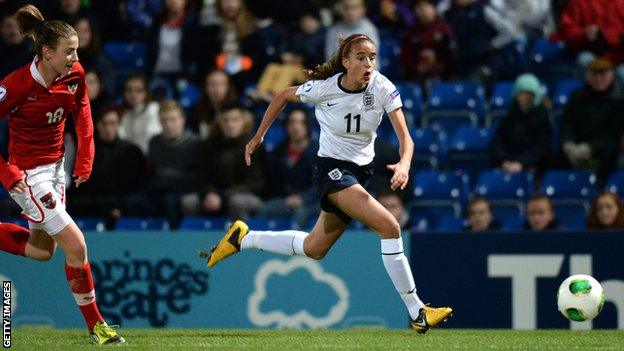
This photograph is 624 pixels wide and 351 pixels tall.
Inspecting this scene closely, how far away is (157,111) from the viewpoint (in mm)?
13742

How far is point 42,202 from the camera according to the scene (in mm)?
8273

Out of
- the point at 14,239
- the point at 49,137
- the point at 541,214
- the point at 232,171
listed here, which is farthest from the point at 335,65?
the point at 232,171

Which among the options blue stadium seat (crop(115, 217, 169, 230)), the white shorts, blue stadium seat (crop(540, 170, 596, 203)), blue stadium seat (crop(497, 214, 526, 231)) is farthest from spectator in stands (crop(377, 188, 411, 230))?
the white shorts

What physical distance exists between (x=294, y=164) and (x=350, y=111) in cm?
403

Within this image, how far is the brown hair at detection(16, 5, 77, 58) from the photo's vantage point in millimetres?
8180

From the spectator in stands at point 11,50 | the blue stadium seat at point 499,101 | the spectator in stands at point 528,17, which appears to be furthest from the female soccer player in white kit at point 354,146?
the spectator in stands at point 11,50

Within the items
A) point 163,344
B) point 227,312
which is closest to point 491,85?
point 227,312

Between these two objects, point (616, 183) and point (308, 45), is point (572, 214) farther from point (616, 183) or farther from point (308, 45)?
point (308, 45)

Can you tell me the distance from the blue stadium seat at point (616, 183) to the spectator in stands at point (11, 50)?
6.61 metres

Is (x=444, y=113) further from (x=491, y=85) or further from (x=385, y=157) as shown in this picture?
(x=385, y=157)

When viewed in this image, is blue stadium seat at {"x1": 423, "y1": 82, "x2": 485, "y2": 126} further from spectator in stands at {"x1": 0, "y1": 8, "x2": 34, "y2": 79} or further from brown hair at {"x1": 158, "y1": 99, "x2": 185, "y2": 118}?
spectator in stands at {"x1": 0, "y1": 8, "x2": 34, "y2": 79}

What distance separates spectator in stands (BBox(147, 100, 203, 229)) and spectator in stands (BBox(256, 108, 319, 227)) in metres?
0.76

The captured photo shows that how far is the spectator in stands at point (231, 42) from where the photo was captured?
47.4 ft

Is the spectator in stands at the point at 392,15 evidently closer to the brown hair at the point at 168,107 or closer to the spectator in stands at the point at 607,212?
the brown hair at the point at 168,107
